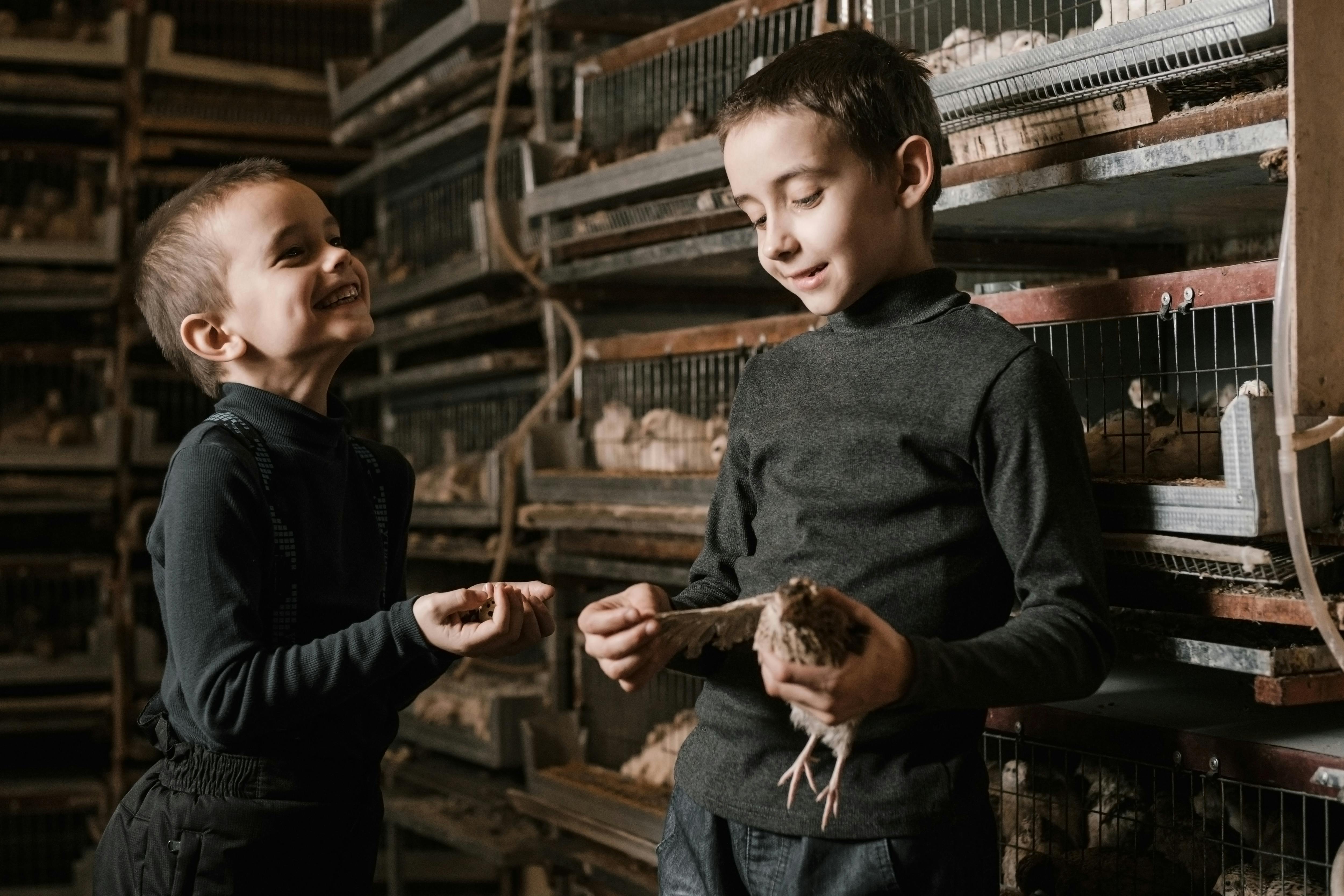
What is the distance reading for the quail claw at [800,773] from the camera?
43.7 inches

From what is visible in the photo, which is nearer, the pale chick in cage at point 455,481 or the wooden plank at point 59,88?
the pale chick in cage at point 455,481

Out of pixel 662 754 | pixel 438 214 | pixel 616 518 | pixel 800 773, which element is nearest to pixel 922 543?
pixel 800 773

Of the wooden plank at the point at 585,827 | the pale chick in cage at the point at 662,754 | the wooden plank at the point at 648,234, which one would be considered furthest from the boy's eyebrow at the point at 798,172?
the pale chick in cage at the point at 662,754

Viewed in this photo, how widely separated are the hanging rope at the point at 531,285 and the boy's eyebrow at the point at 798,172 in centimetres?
161

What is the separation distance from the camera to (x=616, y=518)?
2.54 metres

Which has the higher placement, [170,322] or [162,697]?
[170,322]

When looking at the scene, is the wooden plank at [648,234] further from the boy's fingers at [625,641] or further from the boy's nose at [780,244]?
the boy's fingers at [625,641]

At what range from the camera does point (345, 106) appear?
12.9 ft

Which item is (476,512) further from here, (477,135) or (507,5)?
(507,5)

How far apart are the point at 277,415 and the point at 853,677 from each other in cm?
79

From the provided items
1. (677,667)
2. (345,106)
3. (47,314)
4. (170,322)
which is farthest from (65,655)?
(677,667)

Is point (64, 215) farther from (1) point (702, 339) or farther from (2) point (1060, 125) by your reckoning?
(2) point (1060, 125)

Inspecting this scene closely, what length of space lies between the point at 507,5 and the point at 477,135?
362 mm

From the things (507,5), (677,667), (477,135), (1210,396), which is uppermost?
(507,5)
